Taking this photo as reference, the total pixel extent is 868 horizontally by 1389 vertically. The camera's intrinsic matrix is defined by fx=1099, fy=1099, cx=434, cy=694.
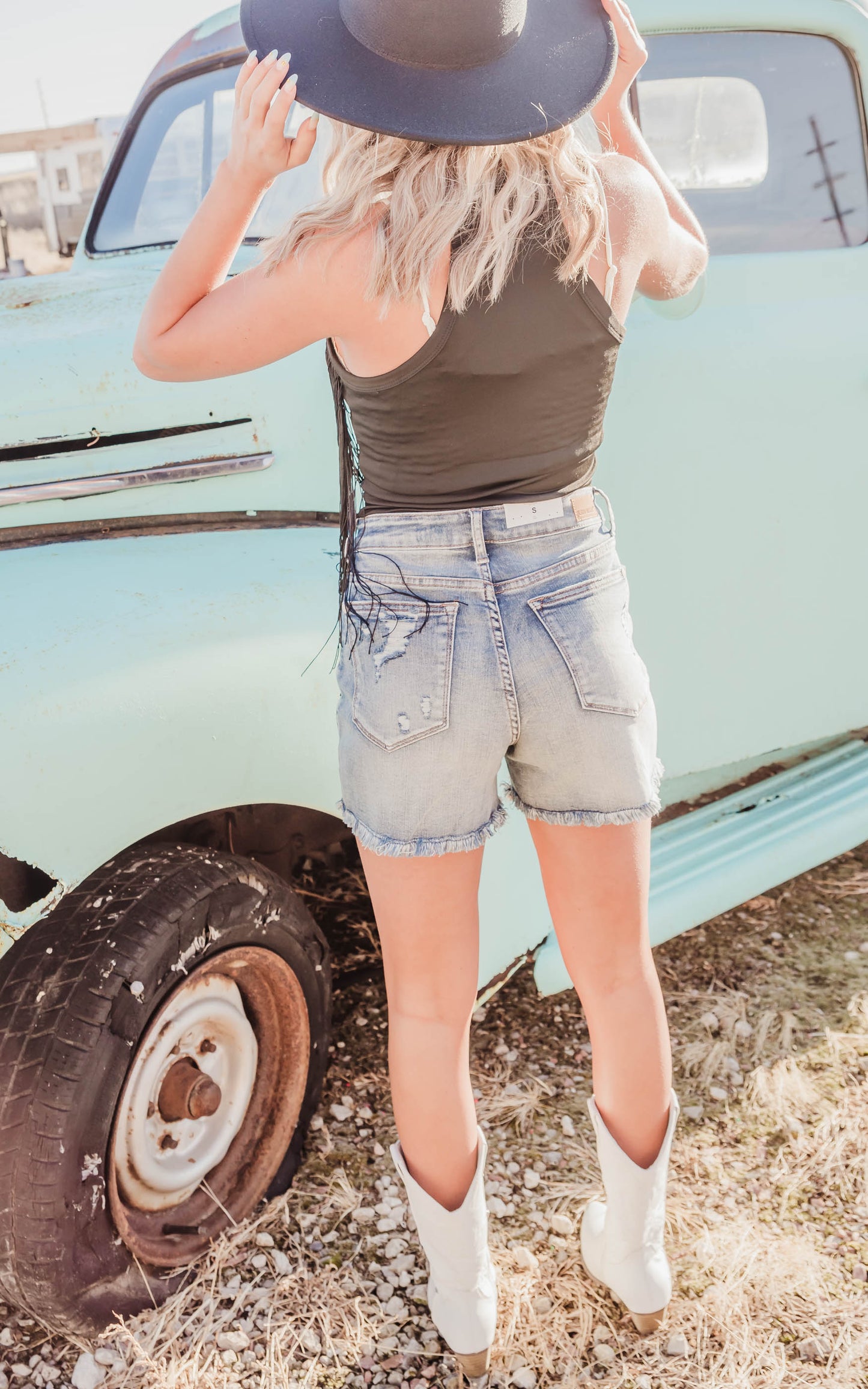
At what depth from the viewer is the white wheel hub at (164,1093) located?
1.70m

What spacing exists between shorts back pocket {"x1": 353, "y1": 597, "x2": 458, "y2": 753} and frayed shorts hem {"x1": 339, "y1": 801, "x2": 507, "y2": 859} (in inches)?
4.7

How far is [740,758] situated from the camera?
2.41m

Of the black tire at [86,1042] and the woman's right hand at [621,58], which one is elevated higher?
the woman's right hand at [621,58]

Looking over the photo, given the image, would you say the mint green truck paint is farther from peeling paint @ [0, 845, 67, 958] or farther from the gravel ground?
the gravel ground

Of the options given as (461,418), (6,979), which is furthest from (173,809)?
(461,418)

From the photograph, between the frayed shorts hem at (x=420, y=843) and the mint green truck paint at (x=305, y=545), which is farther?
the mint green truck paint at (x=305, y=545)

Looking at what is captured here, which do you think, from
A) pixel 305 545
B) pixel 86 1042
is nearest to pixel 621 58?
pixel 305 545

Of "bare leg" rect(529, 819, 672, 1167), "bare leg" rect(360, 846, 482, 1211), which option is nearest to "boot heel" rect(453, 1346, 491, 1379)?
"bare leg" rect(360, 846, 482, 1211)

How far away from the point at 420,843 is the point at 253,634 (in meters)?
0.51

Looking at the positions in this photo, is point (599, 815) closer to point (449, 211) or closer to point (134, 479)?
point (449, 211)

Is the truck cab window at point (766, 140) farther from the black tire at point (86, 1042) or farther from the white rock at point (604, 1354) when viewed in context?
the white rock at point (604, 1354)

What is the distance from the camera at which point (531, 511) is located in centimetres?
129

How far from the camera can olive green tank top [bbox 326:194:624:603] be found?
116 centimetres


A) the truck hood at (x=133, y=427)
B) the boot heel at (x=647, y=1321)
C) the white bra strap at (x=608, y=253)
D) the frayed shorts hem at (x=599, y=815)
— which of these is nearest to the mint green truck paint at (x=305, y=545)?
the truck hood at (x=133, y=427)
